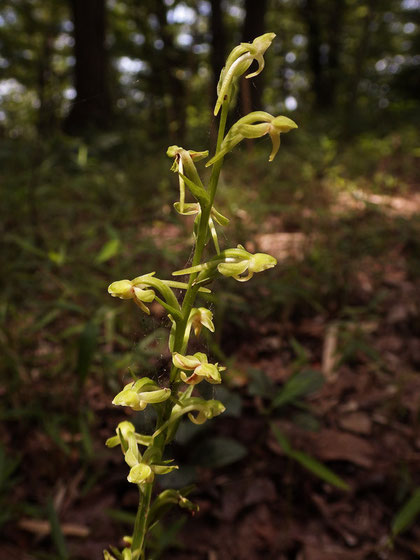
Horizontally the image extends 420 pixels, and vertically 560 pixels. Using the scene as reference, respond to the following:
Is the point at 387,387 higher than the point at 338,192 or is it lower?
lower

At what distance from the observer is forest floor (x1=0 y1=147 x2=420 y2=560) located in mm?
1392

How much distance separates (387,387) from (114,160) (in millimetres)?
4341

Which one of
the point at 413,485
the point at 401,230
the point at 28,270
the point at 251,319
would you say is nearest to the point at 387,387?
the point at 413,485

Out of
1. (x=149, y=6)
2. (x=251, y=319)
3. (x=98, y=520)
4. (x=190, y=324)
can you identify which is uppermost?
(x=149, y=6)

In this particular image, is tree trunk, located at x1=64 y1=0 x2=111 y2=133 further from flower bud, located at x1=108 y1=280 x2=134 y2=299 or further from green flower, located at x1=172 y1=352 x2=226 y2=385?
green flower, located at x1=172 y1=352 x2=226 y2=385

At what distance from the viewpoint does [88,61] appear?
5.84 metres

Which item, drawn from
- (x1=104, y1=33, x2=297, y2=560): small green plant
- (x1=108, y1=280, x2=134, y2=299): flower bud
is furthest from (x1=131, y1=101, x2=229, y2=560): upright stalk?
(x1=108, y1=280, x2=134, y2=299): flower bud

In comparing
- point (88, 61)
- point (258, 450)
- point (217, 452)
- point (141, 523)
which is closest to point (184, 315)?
point (141, 523)

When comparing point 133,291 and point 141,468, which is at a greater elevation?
point 133,291

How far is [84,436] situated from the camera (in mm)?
1553

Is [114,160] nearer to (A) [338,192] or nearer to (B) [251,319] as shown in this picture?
(A) [338,192]

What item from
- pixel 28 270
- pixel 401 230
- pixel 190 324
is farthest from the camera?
pixel 401 230

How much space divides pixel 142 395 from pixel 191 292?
0.19m

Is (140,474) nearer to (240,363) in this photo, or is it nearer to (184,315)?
(184,315)
